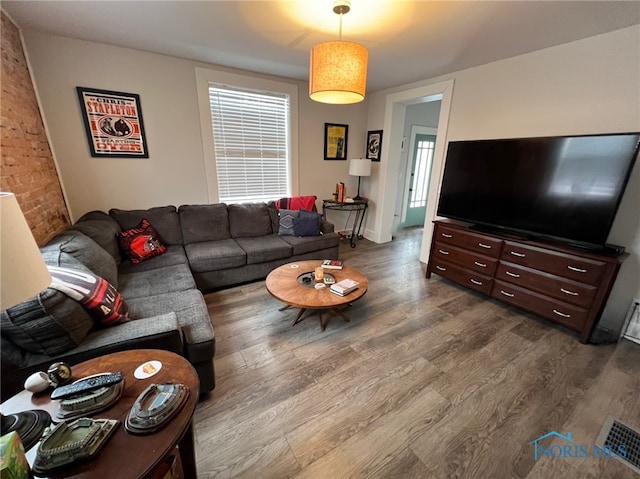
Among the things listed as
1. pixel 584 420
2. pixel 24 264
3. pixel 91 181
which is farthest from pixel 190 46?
pixel 584 420

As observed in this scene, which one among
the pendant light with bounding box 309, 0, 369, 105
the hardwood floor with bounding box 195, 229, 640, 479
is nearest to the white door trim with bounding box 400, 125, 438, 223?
the hardwood floor with bounding box 195, 229, 640, 479

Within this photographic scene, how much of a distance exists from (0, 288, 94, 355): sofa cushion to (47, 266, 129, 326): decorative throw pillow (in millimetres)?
63

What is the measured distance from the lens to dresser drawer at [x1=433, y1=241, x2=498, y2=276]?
263 centimetres

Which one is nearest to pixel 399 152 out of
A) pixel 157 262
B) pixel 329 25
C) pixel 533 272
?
pixel 329 25

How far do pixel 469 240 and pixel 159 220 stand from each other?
3403 millimetres

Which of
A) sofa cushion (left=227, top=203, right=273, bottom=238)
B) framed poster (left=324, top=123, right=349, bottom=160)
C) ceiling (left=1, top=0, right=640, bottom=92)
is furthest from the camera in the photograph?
framed poster (left=324, top=123, right=349, bottom=160)

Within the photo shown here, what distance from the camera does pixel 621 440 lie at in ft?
4.58

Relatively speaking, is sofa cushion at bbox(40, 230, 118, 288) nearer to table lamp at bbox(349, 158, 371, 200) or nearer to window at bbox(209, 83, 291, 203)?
window at bbox(209, 83, 291, 203)

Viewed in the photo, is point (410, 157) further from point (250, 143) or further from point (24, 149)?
point (24, 149)

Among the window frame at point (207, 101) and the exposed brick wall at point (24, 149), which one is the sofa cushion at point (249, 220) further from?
the exposed brick wall at point (24, 149)

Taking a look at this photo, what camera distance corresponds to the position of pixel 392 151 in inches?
163

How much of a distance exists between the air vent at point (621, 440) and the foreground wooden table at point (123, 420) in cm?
205

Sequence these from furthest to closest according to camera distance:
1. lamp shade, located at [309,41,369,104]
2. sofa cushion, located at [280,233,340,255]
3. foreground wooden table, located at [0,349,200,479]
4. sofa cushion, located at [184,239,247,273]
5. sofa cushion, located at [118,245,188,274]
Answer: sofa cushion, located at [280,233,340,255] → sofa cushion, located at [184,239,247,273] → sofa cushion, located at [118,245,188,274] → lamp shade, located at [309,41,369,104] → foreground wooden table, located at [0,349,200,479]

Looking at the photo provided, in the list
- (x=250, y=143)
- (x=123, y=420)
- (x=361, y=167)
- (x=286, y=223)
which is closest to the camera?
(x=123, y=420)
